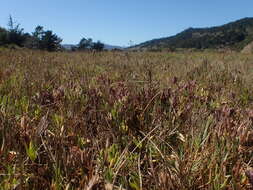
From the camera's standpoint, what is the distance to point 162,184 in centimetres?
121

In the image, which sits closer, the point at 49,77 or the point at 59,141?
the point at 59,141

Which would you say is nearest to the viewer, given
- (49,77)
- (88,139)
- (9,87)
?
(88,139)

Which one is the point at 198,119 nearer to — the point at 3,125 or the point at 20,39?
the point at 3,125

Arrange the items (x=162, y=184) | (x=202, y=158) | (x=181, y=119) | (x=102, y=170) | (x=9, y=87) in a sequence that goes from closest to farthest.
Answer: (x=162, y=184) → (x=102, y=170) → (x=202, y=158) → (x=181, y=119) → (x=9, y=87)

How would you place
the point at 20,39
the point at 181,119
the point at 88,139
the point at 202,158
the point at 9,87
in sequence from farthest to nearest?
the point at 20,39
the point at 9,87
the point at 181,119
the point at 88,139
the point at 202,158

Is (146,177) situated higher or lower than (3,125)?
lower

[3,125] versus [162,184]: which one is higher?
[3,125]

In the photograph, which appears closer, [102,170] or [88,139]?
[102,170]

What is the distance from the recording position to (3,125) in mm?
1617

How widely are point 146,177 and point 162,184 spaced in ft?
0.74

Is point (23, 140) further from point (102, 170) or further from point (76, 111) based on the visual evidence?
point (76, 111)

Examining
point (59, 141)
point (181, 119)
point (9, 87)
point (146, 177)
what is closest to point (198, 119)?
point (181, 119)

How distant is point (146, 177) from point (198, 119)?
0.55m

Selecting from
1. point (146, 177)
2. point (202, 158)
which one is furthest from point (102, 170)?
point (202, 158)
